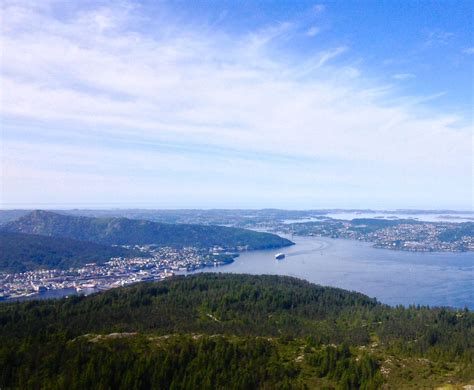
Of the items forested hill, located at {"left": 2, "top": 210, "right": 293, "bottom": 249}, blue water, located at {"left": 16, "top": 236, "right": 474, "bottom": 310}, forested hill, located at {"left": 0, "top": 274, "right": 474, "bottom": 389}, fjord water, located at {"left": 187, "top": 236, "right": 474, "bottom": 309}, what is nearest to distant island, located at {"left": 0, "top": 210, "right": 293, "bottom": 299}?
forested hill, located at {"left": 2, "top": 210, "right": 293, "bottom": 249}

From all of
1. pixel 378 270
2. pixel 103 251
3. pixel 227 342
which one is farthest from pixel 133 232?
pixel 227 342

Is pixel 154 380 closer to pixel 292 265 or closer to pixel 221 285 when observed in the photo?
pixel 221 285

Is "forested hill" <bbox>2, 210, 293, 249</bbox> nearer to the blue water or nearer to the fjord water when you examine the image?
the blue water

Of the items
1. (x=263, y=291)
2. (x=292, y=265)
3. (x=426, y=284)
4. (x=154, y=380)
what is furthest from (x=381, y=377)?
(x=292, y=265)

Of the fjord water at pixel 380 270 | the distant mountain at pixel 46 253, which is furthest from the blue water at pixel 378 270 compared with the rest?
the distant mountain at pixel 46 253

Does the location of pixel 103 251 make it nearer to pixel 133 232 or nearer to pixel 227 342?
pixel 133 232

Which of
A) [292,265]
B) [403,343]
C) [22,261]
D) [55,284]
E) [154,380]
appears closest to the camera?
[154,380]
